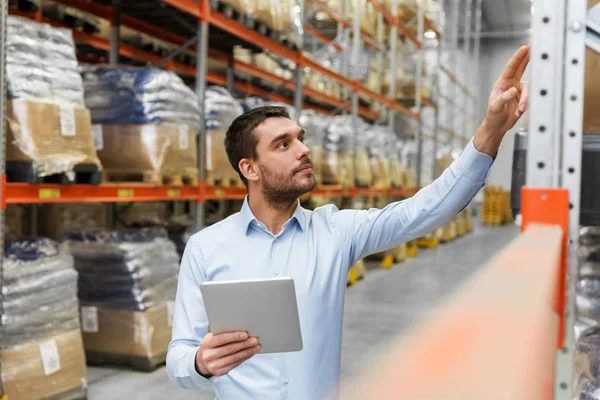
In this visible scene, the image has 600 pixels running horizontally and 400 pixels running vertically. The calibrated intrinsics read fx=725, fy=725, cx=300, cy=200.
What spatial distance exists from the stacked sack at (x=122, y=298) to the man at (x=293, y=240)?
2888 millimetres

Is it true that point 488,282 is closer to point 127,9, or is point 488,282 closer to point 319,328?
point 319,328

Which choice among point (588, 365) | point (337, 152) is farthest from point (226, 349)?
point (337, 152)

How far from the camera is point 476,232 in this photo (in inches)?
873

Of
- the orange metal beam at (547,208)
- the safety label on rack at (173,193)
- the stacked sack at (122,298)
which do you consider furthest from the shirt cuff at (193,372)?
the safety label on rack at (173,193)

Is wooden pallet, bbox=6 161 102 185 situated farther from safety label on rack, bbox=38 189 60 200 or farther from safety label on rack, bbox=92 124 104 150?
safety label on rack, bbox=92 124 104 150

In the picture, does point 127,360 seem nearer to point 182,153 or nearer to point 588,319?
point 182,153

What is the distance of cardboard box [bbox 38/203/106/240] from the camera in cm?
731

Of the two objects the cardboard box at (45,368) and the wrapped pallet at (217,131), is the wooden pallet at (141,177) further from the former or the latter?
the cardboard box at (45,368)

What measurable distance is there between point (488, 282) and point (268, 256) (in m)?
1.64

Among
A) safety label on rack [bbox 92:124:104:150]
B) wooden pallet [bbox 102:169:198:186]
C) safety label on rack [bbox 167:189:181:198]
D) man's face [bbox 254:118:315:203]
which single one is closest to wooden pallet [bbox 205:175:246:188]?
wooden pallet [bbox 102:169:198:186]

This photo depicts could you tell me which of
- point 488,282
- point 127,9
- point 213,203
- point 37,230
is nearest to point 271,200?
point 488,282

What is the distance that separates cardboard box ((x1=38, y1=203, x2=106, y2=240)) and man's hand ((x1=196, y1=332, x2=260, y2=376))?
553cm

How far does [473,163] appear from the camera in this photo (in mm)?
2430

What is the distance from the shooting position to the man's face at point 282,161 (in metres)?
2.62
